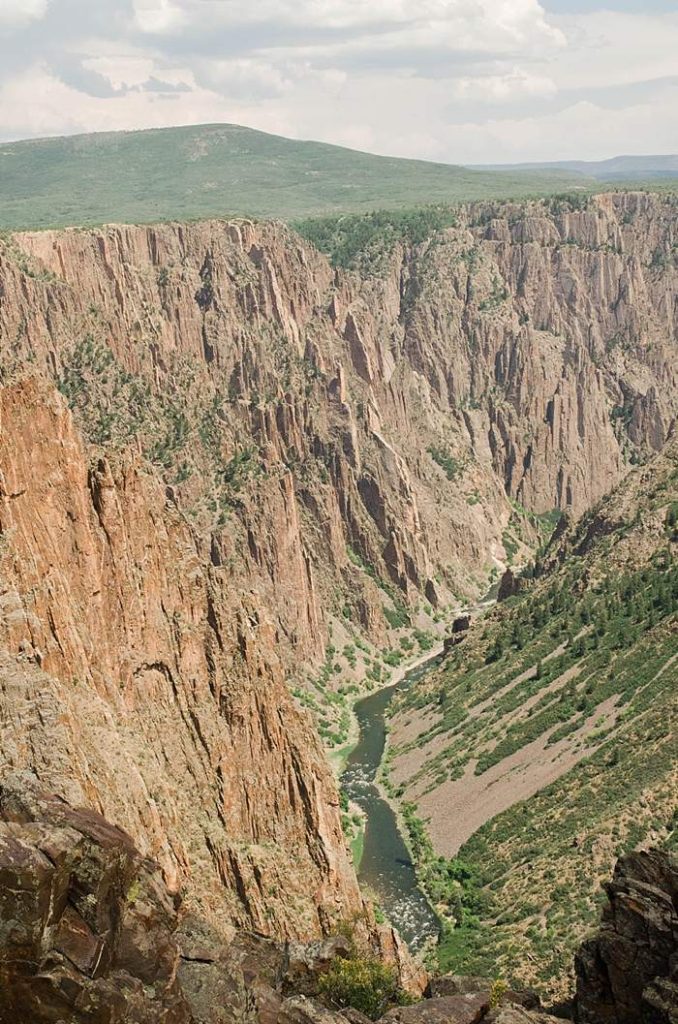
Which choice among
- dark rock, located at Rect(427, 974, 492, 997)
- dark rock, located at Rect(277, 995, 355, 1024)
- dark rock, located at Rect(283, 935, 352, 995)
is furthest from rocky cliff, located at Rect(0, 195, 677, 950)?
dark rock, located at Rect(277, 995, 355, 1024)

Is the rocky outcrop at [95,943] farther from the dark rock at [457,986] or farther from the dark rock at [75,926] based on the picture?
the dark rock at [457,986]

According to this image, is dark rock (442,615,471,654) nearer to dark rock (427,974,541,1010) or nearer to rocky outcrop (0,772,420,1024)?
dark rock (427,974,541,1010)

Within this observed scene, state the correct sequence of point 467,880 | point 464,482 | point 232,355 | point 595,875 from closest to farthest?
point 595,875 < point 467,880 < point 232,355 < point 464,482

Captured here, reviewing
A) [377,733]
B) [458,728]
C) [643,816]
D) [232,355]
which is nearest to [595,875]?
[643,816]

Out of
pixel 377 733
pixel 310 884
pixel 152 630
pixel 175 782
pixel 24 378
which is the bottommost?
pixel 377 733

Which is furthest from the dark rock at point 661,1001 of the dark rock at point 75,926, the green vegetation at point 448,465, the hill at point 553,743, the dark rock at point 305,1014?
the green vegetation at point 448,465

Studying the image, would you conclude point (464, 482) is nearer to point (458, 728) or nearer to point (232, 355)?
point (232, 355)

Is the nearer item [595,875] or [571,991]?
[571,991]
